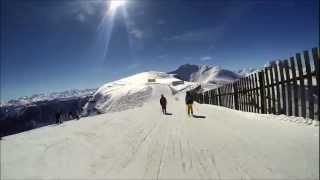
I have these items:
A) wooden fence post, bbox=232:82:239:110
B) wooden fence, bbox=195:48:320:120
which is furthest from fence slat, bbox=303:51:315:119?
wooden fence post, bbox=232:82:239:110

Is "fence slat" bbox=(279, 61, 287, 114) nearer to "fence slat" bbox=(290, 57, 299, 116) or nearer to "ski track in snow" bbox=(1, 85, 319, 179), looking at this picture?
"ski track in snow" bbox=(1, 85, 319, 179)

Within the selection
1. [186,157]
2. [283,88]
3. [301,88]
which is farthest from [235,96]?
[186,157]

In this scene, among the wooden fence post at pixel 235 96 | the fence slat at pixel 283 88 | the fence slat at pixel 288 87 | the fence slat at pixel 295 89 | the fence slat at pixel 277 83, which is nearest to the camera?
the fence slat at pixel 295 89

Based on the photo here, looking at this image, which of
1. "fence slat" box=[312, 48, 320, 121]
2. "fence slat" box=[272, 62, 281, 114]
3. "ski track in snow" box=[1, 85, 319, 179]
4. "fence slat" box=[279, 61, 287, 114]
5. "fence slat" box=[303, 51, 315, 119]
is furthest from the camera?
"fence slat" box=[272, 62, 281, 114]

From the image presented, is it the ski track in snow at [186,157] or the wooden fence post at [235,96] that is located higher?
the wooden fence post at [235,96]

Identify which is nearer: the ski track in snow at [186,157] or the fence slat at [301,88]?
the ski track in snow at [186,157]

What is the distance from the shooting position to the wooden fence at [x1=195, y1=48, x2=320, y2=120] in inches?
373

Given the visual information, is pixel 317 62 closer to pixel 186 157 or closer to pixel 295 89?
pixel 295 89

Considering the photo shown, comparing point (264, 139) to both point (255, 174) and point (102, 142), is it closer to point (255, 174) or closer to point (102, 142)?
point (255, 174)

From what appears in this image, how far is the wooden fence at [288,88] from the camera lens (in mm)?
9477

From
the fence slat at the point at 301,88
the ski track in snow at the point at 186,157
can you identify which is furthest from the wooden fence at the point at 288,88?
the ski track in snow at the point at 186,157

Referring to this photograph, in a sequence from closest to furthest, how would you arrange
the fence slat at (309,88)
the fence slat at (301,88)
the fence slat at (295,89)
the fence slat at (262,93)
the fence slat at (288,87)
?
the fence slat at (309,88) → the fence slat at (301,88) → the fence slat at (295,89) → the fence slat at (288,87) → the fence slat at (262,93)

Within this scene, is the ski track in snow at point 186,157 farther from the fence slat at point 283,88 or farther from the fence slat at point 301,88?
the fence slat at point 283,88

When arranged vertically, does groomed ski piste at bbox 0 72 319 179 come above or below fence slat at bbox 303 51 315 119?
below
